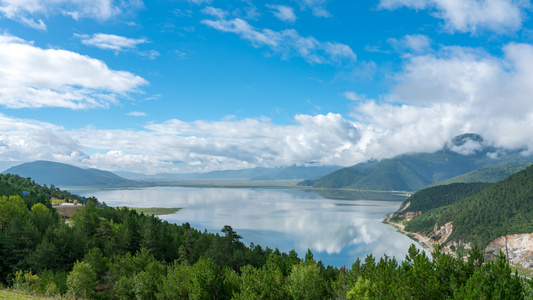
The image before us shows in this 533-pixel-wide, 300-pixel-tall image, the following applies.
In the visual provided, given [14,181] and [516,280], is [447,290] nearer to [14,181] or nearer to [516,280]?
[516,280]

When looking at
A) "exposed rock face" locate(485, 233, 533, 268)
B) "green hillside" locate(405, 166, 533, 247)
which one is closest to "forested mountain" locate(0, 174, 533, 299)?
"exposed rock face" locate(485, 233, 533, 268)

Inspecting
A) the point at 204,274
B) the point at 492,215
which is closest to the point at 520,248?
the point at 492,215

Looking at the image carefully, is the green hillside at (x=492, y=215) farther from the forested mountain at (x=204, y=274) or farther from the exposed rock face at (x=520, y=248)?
the forested mountain at (x=204, y=274)

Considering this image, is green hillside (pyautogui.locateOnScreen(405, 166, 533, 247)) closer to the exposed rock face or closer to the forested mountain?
the exposed rock face

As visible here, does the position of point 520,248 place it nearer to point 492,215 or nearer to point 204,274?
point 492,215

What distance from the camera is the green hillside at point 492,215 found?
123 meters

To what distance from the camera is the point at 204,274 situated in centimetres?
2712

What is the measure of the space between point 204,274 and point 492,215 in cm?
15416

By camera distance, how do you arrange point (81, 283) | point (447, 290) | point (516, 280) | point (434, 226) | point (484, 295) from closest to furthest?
point (484, 295) → point (516, 280) → point (447, 290) → point (81, 283) → point (434, 226)

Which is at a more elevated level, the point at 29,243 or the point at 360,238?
the point at 29,243

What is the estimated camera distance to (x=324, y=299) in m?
29.6

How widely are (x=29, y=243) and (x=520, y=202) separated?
568 feet

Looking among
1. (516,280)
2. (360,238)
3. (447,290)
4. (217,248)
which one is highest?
(516,280)

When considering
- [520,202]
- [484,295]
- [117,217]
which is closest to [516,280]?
[484,295]
